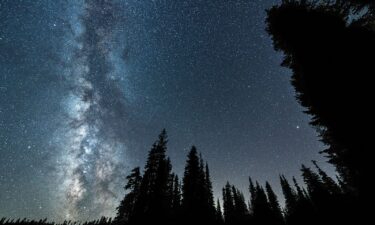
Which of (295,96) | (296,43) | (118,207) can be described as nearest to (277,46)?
(296,43)

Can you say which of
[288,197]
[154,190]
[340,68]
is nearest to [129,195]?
[154,190]

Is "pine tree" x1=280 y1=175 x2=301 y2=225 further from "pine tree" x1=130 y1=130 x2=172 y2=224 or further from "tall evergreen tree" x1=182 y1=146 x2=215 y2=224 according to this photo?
"pine tree" x1=130 y1=130 x2=172 y2=224

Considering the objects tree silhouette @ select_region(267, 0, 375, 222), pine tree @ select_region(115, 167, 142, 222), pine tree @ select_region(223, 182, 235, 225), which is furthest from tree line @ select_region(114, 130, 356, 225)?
tree silhouette @ select_region(267, 0, 375, 222)

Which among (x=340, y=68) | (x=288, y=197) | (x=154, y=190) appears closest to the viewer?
(x=340, y=68)

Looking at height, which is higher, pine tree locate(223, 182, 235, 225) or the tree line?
pine tree locate(223, 182, 235, 225)

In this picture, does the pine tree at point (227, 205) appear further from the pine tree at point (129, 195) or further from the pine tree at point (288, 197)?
the pine tree at point (129, 195)

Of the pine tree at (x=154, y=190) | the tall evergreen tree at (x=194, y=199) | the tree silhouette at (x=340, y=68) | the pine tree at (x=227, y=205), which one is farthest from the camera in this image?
the pine tree at (x=227, y=205)

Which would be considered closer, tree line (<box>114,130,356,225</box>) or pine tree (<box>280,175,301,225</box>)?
tree line (<box>114,130,356,225</box>)

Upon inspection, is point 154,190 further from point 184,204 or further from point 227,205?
point 227,205

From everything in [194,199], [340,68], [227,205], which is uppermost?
[227,205]

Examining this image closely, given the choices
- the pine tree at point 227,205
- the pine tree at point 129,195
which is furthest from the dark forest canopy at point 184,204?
the pine tree at point 227,205

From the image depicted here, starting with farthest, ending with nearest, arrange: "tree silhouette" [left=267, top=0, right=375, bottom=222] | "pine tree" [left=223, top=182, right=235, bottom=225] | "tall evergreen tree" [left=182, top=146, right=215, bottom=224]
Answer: "pine tree" [left=223, top=182, right=235, bottom=225]
"tall evergreen tree" [left=182, top=146, right=215, bottom=224]
"tree silhouette" [left=267, top=0, right=375, bottom=222]

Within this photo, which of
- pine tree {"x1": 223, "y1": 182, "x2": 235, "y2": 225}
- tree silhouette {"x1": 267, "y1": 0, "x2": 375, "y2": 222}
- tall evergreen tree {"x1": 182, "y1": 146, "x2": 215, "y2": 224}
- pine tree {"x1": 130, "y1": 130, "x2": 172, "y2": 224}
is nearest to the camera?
tree silhouette {"x1": 267, "y1": 0, "x2": 375, "y2": 222}

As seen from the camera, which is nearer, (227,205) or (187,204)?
(187,204)
